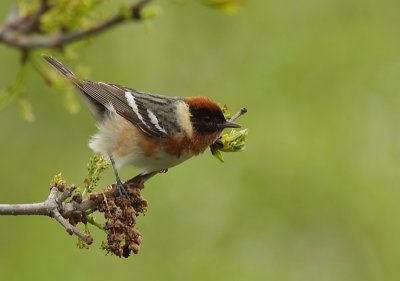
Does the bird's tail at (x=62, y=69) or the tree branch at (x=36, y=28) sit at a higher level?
the bird's tail at (x=62, y=69)

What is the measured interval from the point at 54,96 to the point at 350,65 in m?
2.75

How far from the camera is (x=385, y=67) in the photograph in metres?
8.84

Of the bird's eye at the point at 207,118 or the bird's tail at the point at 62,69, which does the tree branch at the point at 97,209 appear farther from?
the bird's tail at the point at 62,69

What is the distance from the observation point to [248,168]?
7395 millimetres

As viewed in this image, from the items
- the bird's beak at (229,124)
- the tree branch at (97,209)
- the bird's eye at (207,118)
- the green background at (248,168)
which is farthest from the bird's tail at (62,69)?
the tree branch at (97,209)

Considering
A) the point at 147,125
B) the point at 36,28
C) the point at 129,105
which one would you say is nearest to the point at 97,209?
the point at 36,28

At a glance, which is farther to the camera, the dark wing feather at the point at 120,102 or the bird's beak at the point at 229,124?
the dark wing feather at the point at 120,102

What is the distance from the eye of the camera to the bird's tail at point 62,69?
16.7 ft

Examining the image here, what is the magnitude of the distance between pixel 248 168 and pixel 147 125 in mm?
2394

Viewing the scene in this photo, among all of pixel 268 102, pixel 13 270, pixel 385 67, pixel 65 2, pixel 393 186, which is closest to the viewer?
pixel 65 2

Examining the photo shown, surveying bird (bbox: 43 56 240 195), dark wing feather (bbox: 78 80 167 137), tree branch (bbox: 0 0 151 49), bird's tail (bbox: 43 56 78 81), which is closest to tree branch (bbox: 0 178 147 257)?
tree branch (bbox: 0 0 151 49)

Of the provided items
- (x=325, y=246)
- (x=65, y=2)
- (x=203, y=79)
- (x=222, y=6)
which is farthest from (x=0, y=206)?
(x=203, y=79)

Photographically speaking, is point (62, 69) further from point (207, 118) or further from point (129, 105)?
point (207, 118)

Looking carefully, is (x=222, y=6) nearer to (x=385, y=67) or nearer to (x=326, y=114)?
(x=326, y=114)
